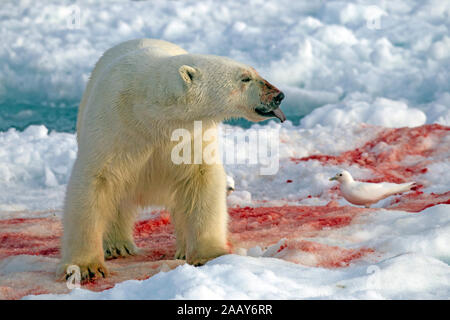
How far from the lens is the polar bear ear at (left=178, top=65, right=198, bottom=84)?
3.09 metres

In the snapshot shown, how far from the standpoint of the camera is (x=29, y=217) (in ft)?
21.8

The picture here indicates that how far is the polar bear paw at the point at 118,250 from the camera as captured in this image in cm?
426

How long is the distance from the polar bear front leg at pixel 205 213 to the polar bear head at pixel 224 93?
566mm

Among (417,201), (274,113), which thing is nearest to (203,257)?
(274,113)

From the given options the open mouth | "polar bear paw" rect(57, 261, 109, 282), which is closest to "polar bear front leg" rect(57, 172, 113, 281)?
"polar bear paw" rect(57, 261, 109, 282)

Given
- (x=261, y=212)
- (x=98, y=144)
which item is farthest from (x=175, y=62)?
(x=261, y=212)

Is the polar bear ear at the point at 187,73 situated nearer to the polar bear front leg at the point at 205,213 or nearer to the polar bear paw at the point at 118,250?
the polar bear front leg at the point at 205,213

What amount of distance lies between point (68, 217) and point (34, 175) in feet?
22.0

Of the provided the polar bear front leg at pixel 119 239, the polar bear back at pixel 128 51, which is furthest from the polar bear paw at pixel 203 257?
the polar bear back at pixel 128 51

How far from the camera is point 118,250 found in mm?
4281

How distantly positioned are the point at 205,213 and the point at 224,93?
2.80 ft

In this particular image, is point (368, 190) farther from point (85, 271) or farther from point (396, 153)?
point (85, 271)
